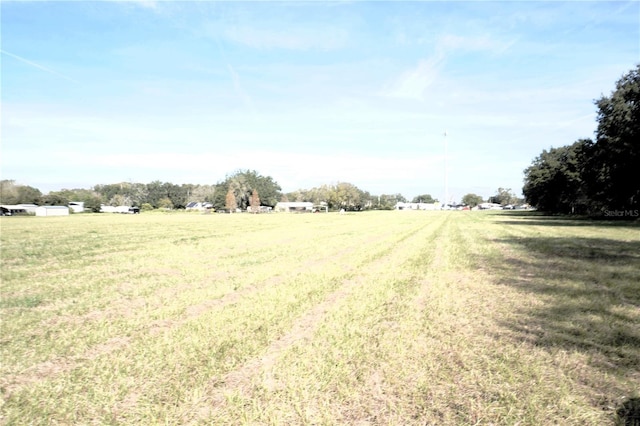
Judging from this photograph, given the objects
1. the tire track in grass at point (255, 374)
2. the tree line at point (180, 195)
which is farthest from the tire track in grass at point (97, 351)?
the tree line at point (180, 195)

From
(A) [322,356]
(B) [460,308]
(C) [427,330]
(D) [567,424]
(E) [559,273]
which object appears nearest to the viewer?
Answer: (D) [567,424]

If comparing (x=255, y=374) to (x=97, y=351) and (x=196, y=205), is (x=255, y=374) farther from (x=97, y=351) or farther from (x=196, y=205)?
(x=196, y=205)

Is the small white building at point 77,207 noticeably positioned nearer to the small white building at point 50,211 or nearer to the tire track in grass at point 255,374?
the small white building at point 50,211

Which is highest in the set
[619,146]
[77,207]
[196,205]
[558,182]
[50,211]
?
[619,146]

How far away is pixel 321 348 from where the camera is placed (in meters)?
5.33

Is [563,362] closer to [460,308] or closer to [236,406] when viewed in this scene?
[460,308]

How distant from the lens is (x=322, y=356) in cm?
505

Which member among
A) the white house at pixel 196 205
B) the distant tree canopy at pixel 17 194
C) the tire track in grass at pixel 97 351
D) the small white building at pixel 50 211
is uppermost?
the distant tree canopy at pixel 17 194

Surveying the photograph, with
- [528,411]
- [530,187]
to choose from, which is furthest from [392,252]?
[530,187]

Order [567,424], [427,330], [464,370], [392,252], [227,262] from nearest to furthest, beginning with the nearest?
1. [567,424]
2. [464,370]
3. [427,330]
4. [227,262]
5. [392,252]

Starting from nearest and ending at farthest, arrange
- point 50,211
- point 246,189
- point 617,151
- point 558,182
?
1. point 617,151
2. point 558,182
3. point 50,211
4. point 246,189

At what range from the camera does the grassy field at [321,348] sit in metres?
3.78

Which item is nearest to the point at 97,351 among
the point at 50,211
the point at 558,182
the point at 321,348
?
the point at 321,348

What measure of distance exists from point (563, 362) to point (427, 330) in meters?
1.92
